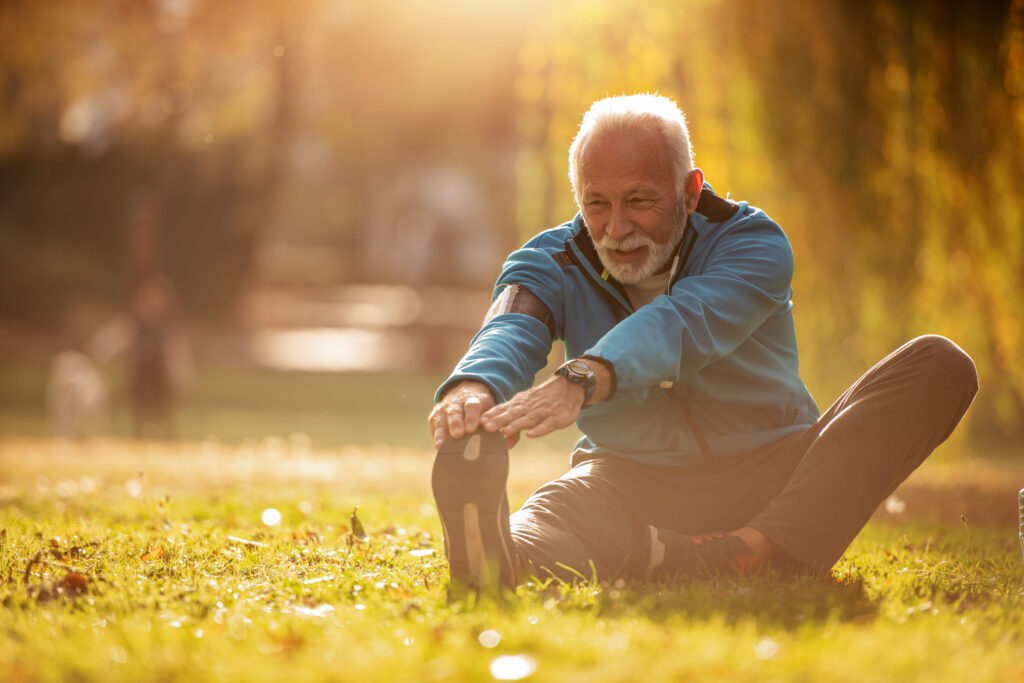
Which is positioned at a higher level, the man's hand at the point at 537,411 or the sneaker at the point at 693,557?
the man's hand at the point at 537,411

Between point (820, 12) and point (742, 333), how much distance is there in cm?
519

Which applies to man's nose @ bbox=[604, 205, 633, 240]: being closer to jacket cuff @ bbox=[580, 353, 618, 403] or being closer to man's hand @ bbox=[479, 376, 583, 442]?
jacket cuff @ bbox=[580, 353, 618, 403]

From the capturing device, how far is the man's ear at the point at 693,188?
399cm

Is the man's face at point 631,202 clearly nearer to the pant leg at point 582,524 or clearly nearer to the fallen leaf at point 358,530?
the pant leg at point 582,524

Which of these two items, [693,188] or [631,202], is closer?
[631,202]

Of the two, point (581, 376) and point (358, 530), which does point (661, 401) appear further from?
point (358, 530)

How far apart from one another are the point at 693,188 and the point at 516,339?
0.89 m

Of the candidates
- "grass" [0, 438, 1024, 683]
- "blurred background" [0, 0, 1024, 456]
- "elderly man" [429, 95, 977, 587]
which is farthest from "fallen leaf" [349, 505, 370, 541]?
"blurred background" [0, 0, 1024, 456]

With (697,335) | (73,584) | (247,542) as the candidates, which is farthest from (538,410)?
(247,542)

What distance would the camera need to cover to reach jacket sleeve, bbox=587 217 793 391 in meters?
3.52

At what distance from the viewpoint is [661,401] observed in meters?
4.09

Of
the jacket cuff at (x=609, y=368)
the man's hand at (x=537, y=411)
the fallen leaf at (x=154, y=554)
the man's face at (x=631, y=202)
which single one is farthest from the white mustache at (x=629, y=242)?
the fallen leaf at (x=154, y=554)

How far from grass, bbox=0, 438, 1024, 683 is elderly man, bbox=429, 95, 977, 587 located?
0.65 ft

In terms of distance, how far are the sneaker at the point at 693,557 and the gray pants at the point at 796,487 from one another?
95mm
